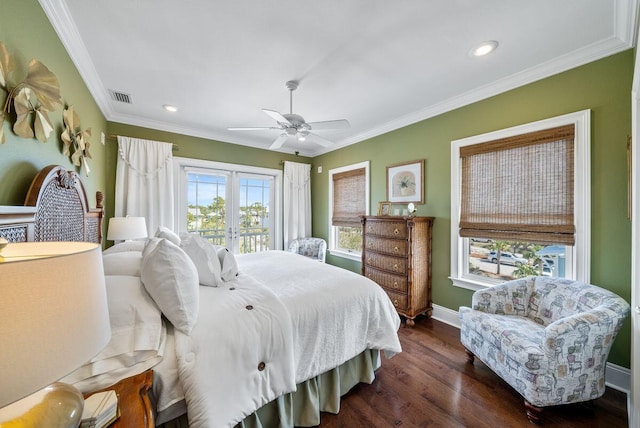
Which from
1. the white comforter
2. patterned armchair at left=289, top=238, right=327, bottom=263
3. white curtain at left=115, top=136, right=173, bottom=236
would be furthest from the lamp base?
patterned armchair at left=289, top=238, right=327, bottom=263

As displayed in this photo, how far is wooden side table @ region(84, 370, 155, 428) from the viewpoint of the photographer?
779mm

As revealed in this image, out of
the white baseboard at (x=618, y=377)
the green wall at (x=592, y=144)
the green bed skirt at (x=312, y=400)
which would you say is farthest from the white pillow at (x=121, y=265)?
the white baseboard at (x=618, y=377)

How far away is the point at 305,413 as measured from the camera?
1557 mm

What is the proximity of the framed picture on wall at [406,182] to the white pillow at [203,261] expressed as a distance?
2.64 m

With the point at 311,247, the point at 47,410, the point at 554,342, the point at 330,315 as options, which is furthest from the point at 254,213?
the point at 554,342

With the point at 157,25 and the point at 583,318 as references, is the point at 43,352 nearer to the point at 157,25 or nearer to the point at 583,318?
the point at 157,25

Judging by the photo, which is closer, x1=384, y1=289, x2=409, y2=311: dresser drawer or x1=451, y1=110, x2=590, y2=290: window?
x1=451, y1=110, x2=590, y2=290: window

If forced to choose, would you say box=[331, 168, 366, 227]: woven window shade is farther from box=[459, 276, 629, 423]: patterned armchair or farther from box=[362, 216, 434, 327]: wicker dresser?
box=[459, 276, 629, 423]: patterned armchair

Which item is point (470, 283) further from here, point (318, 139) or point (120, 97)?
point (120, 97)

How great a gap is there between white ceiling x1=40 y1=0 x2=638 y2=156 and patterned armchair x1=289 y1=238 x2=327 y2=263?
2.44m

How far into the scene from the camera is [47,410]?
1.98 ft

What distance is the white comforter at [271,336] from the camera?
112 centimetres

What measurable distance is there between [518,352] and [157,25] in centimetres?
345

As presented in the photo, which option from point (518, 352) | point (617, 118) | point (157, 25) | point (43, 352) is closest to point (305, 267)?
point (518, 352)
